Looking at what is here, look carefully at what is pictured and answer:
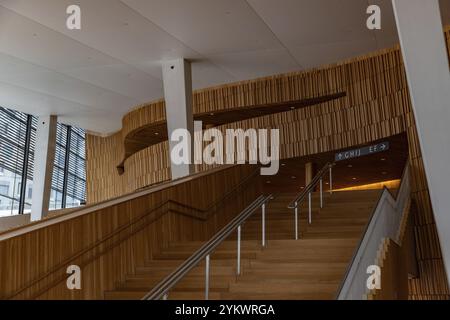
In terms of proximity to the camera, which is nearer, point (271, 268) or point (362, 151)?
point (271, 268)

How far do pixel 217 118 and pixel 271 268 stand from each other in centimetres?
1306

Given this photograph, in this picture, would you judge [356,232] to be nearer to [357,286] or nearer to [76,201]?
[357,286]

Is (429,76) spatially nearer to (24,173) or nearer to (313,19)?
(313,19)

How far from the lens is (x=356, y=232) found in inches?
366

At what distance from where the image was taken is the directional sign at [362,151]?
15.1m

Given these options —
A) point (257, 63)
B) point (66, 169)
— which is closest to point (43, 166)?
point (66, 169)

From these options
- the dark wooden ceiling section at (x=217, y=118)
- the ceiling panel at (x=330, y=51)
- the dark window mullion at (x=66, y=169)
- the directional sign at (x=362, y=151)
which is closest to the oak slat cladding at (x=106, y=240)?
the ceiling panel at (x=330, y=51)

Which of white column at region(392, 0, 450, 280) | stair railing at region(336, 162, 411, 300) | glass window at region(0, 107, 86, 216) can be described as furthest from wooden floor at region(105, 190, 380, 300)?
glass window at region(0, 107, 86, 216)

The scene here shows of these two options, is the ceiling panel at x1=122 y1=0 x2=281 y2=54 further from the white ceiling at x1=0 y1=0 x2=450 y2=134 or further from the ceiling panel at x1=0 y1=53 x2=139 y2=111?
the ceiling panel at x1=0 y1=53 x2=139 y2=111

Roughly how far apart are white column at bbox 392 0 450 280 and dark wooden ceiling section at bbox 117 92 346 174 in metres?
7.65

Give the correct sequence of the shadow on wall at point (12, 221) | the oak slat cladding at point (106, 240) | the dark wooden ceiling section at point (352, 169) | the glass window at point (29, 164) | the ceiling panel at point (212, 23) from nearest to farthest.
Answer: the oak slat cladding at point (106, 240), the ceiling panel at point (212, 23), the dark wooden ceiling section at point (352, 169), the shadow on wall at point (12, 221), the glass window at point (29, 164)

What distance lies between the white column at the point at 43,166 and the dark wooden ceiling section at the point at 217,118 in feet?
9.70

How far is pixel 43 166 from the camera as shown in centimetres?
1989

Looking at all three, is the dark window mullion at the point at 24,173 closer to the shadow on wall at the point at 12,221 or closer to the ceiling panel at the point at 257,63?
the shadow on wall at the point at 12,221
